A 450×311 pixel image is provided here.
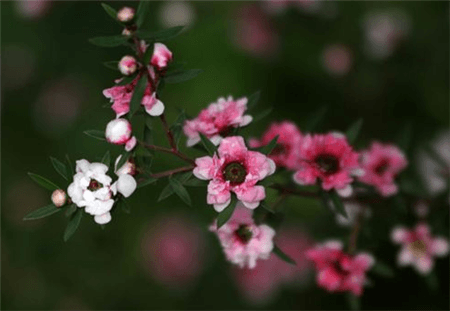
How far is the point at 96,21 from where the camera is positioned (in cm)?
379

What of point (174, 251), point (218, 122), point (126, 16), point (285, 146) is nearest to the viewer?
point (126, 16)

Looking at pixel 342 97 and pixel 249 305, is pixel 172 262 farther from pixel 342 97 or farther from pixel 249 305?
pixel 342 97

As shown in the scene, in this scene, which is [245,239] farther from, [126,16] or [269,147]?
[126,16]

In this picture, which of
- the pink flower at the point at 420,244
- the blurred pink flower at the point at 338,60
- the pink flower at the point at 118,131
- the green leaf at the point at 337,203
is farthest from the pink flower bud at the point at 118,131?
the blurred pink flower at the point at 338,60

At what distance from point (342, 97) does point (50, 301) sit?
7.14 feet

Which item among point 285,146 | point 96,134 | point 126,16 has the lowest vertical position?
point 285,146

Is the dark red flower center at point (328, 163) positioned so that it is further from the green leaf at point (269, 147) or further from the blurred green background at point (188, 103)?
the blurred green background at point (188, 103)

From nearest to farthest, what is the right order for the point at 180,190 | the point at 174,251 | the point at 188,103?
1. the point at 180,190
2. the point at 174,251
3. the point at 188,103

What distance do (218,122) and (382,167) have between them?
73cm

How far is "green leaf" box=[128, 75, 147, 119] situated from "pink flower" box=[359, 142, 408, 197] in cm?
93

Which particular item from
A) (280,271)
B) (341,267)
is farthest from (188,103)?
(341,267)

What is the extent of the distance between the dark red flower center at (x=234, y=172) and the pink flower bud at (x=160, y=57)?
33 cm

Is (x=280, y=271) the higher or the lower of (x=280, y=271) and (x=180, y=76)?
the lower

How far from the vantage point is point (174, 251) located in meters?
3.61
